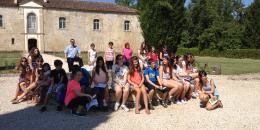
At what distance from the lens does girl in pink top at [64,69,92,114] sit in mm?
7535

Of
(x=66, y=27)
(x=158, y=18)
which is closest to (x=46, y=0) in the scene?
(x=66, y=27)

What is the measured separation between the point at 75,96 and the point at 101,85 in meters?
0.91

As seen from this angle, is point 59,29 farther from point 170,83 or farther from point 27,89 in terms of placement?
point 170,83

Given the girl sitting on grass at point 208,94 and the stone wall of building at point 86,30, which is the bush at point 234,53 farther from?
the girl sitting on grass at point 208,94

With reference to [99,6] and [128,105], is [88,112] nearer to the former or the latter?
[128,105]

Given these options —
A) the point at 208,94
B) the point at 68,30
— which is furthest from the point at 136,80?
the point at 68,30

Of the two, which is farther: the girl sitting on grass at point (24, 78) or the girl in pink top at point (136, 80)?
the girl sitting on grass at point (24, 78)

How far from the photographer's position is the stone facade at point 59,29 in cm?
4025

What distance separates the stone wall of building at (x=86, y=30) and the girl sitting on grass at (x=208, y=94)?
3513 centimetres

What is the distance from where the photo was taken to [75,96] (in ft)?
24.9

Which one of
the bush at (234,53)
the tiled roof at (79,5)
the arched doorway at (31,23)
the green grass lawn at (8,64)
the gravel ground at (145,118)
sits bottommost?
the gravel ground at (145,118)

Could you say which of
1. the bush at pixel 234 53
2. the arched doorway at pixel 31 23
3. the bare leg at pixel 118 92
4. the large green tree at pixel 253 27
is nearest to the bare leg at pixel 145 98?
the bare leg at pixel 118 92

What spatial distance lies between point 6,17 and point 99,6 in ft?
39.0

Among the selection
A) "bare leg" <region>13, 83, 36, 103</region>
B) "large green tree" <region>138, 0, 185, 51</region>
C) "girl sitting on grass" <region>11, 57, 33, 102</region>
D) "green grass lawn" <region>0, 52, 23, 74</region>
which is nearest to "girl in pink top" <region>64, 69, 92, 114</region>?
"bare leg" <region>13, 83, 36, 103</region>
